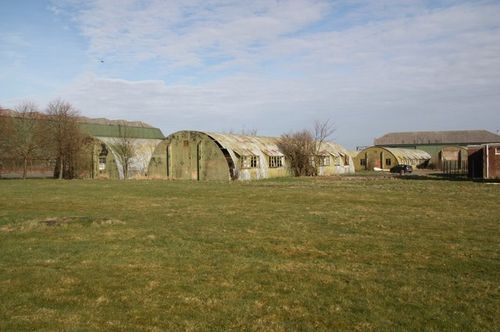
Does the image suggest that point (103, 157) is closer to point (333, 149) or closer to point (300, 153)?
point (300, 153)

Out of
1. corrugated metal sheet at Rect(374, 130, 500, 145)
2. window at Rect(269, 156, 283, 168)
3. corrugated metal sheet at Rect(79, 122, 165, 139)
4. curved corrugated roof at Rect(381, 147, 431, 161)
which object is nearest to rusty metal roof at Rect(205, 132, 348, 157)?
window at Rect(269, 156, 283, 168)

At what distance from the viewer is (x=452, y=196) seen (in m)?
24.0

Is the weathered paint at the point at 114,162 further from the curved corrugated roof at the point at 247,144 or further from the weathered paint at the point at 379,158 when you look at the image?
the weathered paint at the point at 379,158

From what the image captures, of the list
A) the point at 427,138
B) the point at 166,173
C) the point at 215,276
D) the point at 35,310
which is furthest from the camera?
the point at 427,138

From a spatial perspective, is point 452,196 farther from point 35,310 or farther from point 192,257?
point 35,310

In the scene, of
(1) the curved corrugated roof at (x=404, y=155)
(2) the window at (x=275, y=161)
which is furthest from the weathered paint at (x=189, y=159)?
(1) the curved corrugated roof at (x=404, y=155)

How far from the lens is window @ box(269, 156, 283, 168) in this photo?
4891 centimetres

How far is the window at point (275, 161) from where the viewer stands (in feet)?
160

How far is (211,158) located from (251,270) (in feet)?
111

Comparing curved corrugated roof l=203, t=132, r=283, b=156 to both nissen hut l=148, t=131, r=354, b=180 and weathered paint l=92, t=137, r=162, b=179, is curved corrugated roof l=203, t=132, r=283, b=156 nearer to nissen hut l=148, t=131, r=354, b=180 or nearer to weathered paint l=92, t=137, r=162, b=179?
nissen hut l=148, t=131, r=354, b=180

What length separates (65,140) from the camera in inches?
1882

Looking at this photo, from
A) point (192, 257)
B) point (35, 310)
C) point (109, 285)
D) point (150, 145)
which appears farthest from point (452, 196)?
point (150, 145)

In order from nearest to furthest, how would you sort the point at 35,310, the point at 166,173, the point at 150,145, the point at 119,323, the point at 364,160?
the point at 119,323
the point at 35,310
the point at 166,173
the point at 150,145
the point at 364,160

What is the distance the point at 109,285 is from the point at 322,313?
395 cm
